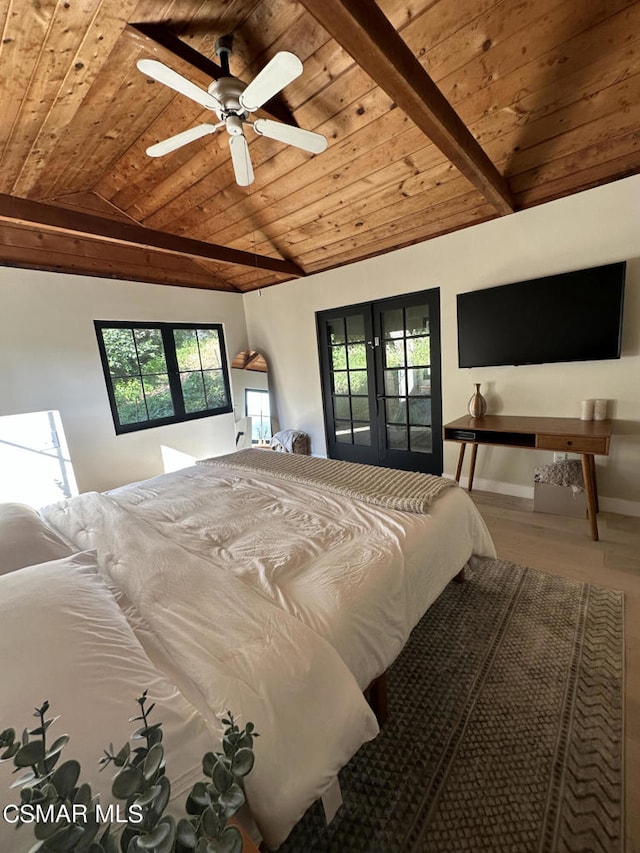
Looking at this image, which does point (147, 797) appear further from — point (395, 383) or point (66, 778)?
point (395, 383)

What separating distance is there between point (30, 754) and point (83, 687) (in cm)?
30

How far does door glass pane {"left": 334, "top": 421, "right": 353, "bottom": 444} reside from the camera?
428 cm

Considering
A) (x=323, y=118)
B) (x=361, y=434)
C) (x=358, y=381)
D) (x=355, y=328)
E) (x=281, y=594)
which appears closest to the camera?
(x=281, y=594)

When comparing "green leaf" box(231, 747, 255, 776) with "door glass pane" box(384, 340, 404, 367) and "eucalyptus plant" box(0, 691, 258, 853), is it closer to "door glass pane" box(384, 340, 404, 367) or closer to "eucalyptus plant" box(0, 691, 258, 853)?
"eucalyptus plant" box(0, 691, 258, 853)

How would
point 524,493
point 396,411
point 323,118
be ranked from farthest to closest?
point 396,411
point 524,493
point 323,118

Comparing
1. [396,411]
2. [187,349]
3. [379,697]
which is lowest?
[379,697]

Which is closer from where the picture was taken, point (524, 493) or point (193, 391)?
point (524, 493)

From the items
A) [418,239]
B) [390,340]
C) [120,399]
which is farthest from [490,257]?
[120,399]

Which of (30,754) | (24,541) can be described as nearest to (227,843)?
(30,754)

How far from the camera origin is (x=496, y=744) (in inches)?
47.4

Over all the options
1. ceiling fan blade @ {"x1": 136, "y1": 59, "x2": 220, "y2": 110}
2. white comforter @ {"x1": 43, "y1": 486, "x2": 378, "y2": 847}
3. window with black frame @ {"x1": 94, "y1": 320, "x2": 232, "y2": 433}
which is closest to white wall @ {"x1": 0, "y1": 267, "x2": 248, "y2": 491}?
window with black frame @ {"x1": 94, "y1": 320, "x2": 232, "y2": 433}

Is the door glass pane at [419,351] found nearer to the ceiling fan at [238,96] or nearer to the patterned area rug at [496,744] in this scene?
the ceiling fan at [238,96]

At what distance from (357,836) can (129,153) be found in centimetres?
409

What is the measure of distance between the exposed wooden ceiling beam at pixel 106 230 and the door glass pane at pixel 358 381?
4.84ft
